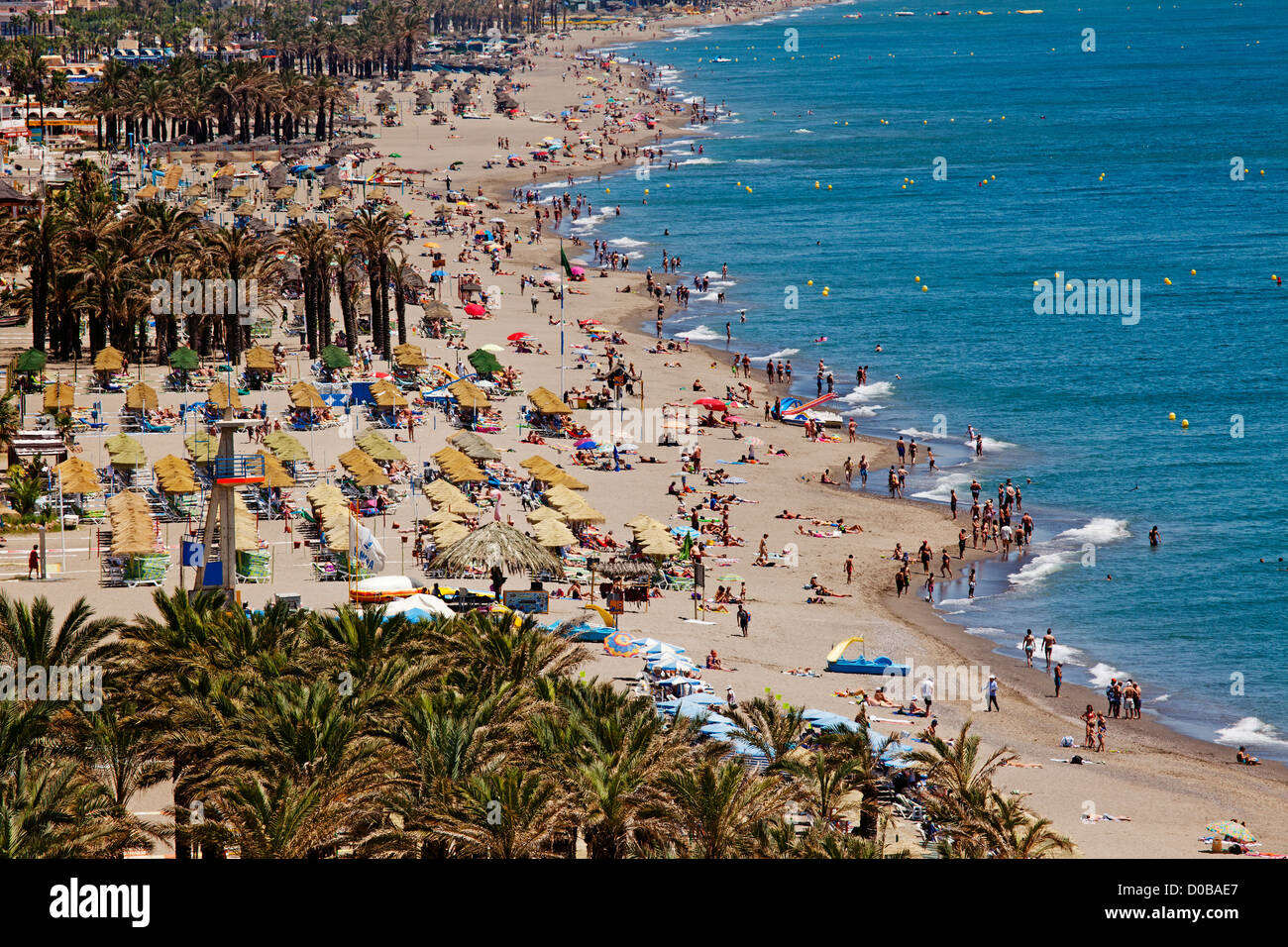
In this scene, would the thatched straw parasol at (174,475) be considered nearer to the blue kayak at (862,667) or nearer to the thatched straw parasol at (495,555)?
the thatched straw parasol at (495,555)

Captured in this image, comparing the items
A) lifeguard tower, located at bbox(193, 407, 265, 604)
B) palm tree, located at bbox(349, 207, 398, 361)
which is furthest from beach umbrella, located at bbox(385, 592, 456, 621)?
palm tree, located at bbox(349, 207, 398, 361)

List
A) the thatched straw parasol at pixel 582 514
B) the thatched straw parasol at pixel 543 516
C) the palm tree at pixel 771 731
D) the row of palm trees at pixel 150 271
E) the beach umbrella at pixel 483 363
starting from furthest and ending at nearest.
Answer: the beach umbrella at pixel 483 363
the row of palm trees at pixel 150 271
the thatched straw parasol at pixel 582 514
the thatched straw parasol at pixel 543 516
the palm tree at pixel 771 731

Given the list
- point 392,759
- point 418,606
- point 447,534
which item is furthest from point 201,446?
point 392,759

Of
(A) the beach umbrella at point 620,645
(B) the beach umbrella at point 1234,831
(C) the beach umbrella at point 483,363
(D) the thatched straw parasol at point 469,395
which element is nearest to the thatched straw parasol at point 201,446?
(D) the thatched straw parasol at point 469,395

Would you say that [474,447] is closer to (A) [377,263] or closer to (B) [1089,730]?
(A) [377,263]

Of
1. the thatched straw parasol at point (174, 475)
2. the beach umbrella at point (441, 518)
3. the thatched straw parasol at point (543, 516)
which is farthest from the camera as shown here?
the thatched straw parasol at point (174, 475)
